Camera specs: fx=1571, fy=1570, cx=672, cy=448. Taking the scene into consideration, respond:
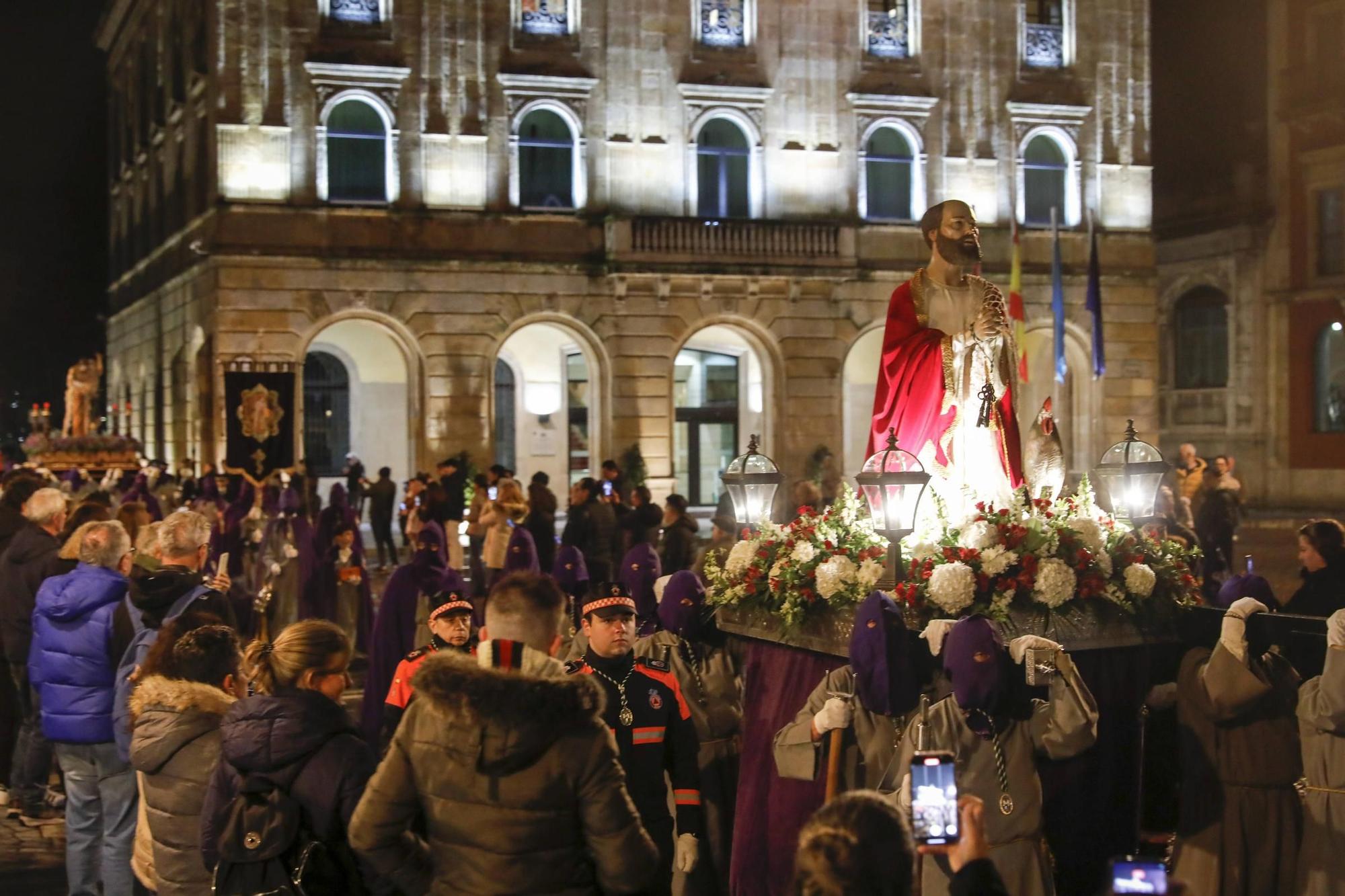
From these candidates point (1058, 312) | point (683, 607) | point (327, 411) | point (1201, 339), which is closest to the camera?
point (683, 607)

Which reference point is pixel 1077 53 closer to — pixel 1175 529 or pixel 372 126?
pixel 372 126

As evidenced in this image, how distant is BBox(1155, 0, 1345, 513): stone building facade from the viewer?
38.1m

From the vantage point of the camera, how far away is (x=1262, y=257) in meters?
39.8

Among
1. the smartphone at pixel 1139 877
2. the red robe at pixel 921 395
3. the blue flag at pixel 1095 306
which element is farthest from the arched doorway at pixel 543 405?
the smartphone at pixel 1139 877

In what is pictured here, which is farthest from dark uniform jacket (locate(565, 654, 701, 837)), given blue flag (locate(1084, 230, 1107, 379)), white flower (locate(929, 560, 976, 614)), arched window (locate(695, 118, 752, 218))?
arched window (locate(695, 118, 752, 218))

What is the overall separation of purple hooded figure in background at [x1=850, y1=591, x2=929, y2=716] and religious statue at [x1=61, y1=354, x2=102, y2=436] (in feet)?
87.2

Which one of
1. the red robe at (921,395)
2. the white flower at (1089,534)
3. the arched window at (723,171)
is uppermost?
the arched window at (723,171)

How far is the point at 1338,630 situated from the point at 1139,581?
1.55 m

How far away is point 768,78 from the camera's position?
33.4 metres

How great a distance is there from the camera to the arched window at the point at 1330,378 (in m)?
37.8

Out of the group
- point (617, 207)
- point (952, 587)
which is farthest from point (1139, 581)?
point (617, 207)

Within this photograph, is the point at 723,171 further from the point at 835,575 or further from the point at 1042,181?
the point at 835,575

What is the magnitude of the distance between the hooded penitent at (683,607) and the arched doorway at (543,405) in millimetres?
27126

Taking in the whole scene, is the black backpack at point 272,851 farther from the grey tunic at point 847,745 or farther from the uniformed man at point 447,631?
the grey tunic at point 847,745
